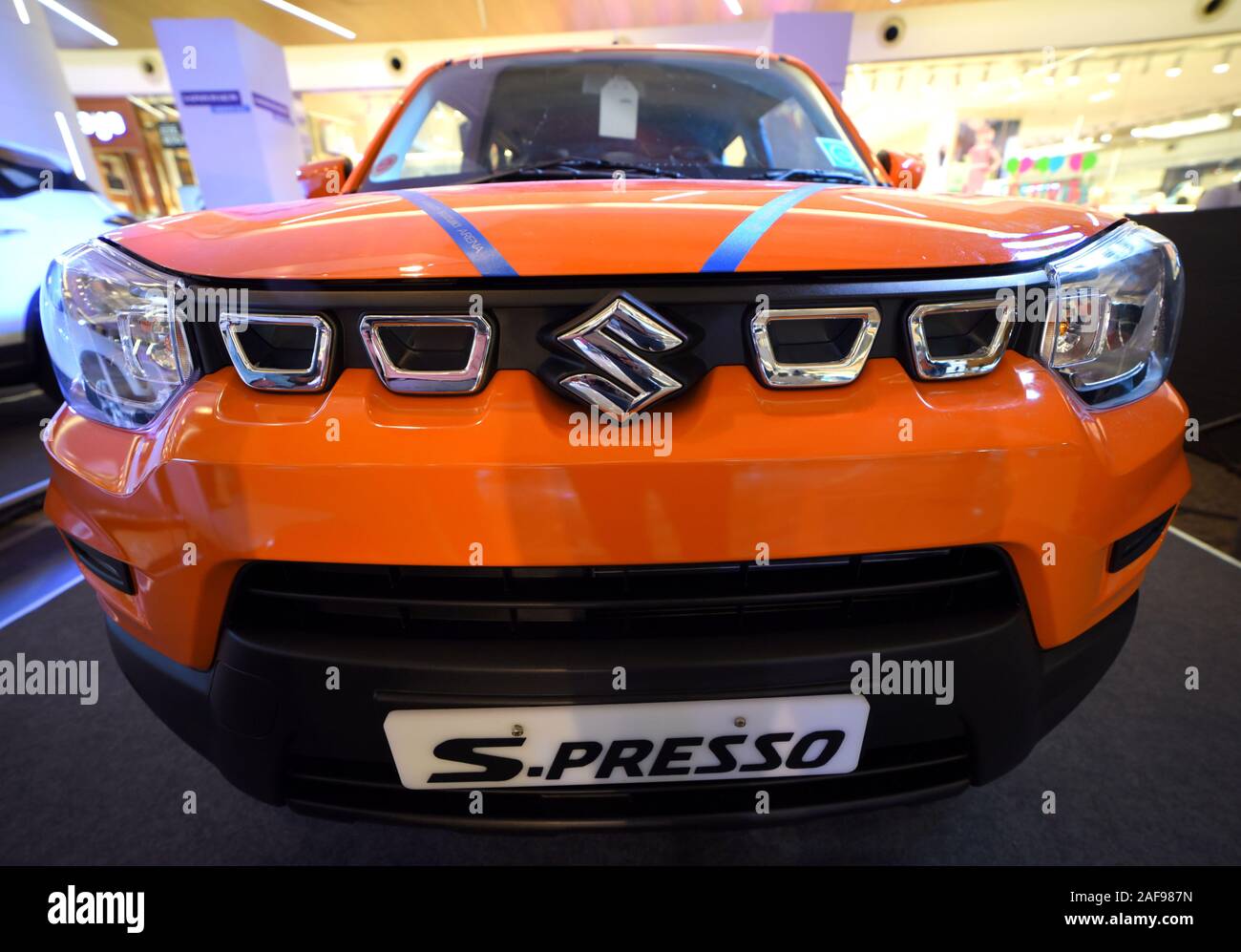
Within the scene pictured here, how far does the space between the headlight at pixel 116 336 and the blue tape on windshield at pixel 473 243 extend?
1.03ft

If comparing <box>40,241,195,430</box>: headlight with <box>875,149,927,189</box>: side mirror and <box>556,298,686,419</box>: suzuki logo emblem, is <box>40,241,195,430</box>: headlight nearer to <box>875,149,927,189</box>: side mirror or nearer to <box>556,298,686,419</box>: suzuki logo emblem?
<box>556,298,686,419</box>: suzuki logo emblem

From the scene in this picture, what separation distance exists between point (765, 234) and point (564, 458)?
0.33 meters

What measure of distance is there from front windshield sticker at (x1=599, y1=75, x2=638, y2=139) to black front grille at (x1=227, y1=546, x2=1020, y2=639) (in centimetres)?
127

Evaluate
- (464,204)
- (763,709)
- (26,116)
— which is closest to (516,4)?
(26,116)

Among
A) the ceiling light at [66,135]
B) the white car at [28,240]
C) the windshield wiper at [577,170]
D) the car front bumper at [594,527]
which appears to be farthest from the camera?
the ceiling light at [66,135]

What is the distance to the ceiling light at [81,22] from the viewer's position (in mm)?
7970

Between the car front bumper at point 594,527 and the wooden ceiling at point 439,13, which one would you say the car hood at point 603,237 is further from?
the wooden ceiling at point 439,13

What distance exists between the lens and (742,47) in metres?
4.53

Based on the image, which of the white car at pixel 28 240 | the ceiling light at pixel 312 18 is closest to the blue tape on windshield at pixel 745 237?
the white car at pixel 28 240

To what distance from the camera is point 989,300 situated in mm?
684

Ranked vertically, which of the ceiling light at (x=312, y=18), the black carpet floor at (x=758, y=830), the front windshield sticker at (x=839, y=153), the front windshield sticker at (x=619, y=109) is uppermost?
the ceiling light at (x=312, y=18)

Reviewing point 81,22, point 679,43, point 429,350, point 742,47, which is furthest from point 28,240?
point 81,22

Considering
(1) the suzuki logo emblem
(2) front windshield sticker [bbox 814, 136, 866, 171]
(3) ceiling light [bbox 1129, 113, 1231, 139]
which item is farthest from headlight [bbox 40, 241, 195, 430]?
(3) ceiling light [bbox 1129, 113, 1231, 139]
